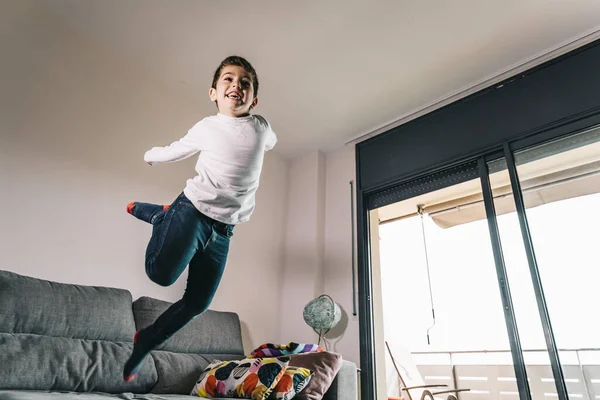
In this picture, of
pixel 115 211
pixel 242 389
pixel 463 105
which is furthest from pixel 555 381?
pixel 115 211

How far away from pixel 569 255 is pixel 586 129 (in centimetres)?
76

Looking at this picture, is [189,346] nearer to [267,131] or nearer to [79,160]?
[79,160]

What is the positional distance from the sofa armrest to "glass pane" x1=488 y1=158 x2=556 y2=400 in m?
0.97

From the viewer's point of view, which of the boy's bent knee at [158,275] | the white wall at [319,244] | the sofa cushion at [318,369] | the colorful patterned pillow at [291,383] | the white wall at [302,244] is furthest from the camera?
the white wall at [302,244]

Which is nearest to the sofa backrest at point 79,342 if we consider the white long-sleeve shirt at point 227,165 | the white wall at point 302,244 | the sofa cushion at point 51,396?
the sofa cushion at point 51,396

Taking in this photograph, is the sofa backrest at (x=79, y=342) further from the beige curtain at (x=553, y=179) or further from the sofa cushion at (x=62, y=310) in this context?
the beige curtain at (x=553, y=179)

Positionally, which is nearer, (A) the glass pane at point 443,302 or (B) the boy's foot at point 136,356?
(B) the boy's foot at point 136,356

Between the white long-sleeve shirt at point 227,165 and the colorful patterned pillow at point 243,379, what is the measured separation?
114cm

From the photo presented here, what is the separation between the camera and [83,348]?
6.45 feet

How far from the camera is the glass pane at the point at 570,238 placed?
2211 millimetres

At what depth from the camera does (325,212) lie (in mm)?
3785

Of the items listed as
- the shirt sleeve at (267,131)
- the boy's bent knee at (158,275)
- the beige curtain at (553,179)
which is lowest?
the boy's bent knee at (158,275)

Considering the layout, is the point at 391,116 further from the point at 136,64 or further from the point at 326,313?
the point at 136,64

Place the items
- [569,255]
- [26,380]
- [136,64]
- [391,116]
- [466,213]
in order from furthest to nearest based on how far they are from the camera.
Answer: [466,213]
[391,116]
[136,64]
[569,255]
[26,380]
